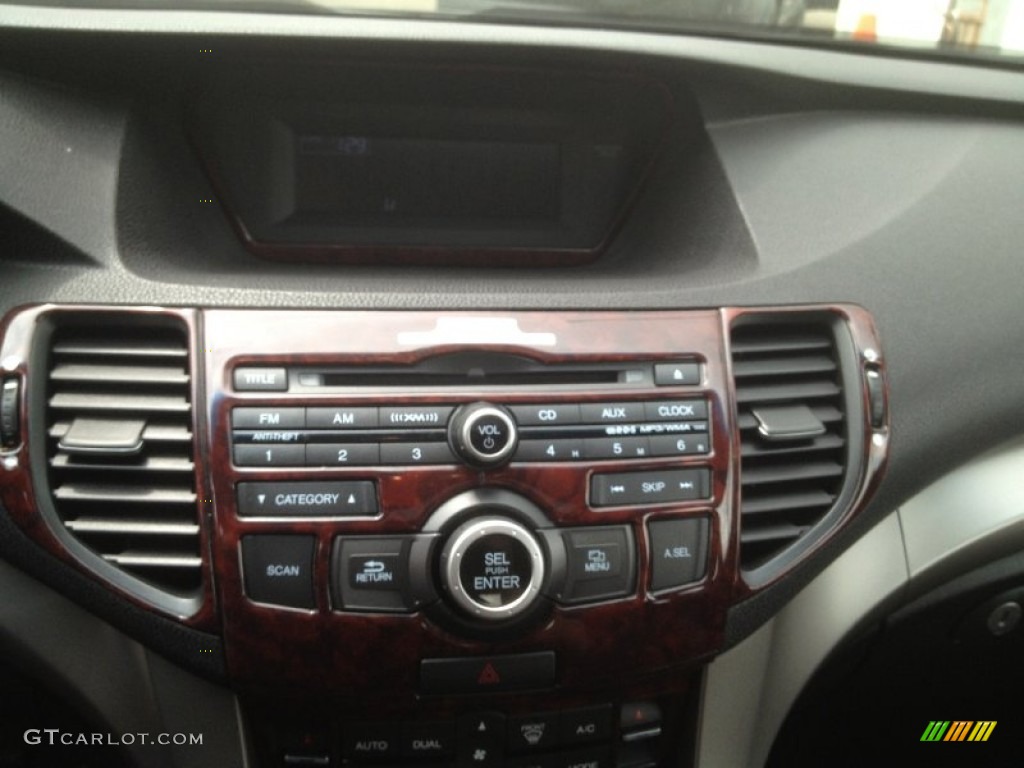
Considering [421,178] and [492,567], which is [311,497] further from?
[421,178]

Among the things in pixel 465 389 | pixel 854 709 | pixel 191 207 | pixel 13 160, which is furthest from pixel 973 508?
pixel 13 160

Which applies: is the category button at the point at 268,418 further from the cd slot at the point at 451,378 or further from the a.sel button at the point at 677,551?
the a.sel button at the point at 677,551

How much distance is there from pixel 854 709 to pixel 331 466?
2.50 feet

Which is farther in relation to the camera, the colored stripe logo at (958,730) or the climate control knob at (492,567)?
the colored stripe logo at (958,730)

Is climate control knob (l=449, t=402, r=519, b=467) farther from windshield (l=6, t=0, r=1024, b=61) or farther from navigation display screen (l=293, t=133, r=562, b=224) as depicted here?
windshield (l=6, t=0, r=1024, b=61)

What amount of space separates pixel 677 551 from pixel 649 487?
0.08 meters

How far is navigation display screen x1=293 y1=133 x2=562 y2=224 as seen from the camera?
120 cm

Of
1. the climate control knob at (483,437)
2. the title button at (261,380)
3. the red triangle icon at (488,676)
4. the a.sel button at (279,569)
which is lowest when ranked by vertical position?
the red triangle icon at (488,676)

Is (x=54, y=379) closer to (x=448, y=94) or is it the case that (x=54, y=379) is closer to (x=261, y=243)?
(x=261, y=243)

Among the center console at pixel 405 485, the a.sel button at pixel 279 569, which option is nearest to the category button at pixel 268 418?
the center console at pixel 405 485

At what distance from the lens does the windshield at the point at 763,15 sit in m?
1.15

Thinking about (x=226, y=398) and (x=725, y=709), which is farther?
(x=725, y=709)

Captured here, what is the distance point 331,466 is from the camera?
0.93 metres

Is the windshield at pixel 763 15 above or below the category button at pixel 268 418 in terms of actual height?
above
